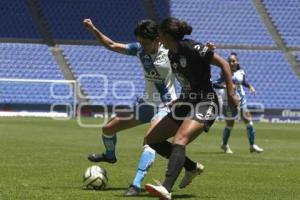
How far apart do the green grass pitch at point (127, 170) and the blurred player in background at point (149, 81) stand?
2.27 ft

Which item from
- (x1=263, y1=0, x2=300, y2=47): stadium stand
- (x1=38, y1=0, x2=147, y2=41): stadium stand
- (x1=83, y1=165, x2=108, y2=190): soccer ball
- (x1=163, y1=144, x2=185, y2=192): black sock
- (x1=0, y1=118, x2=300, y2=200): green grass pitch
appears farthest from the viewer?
(x1=263, y1=0, x2=300, y2=47): stadium stand

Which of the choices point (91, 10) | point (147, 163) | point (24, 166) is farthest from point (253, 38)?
point (147, 163)

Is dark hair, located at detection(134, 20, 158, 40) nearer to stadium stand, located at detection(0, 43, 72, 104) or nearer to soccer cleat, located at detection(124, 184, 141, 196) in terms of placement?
soccer cleat, located at detection(124, 184, 141, 196)

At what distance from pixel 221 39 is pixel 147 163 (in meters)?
36.3

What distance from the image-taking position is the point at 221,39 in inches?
1774

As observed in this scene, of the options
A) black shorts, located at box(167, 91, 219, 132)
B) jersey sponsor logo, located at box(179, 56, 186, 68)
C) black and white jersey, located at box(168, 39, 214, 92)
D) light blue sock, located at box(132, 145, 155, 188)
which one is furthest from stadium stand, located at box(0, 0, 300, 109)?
jersey sponsor logo, located at box(179, 56, 186, 68)

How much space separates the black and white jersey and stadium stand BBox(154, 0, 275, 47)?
3637 cm

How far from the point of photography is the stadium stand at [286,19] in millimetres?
45906

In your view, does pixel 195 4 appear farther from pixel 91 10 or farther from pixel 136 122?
pixel 136 122

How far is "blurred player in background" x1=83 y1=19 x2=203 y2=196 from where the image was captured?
9.34m

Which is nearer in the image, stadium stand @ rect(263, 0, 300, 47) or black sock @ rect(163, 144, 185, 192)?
black sock @ rect(163, 144, 185, 192)

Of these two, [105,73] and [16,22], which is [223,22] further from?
[16,22]

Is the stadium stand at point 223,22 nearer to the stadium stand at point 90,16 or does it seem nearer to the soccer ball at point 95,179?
the stadium stand at point 90,16

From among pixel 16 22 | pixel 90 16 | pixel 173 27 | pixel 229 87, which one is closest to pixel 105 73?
pixel 90 16
